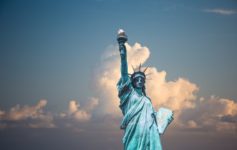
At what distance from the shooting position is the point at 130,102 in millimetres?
16594

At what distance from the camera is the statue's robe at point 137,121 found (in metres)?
15.8

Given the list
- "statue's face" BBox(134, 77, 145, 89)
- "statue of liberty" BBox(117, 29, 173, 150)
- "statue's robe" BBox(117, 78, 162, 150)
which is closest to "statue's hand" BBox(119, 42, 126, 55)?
"statue of liberty" BBox(117, 29, 173, 150)

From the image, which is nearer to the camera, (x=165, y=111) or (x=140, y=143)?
(x=140, y=143)

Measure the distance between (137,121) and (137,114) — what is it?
26cm

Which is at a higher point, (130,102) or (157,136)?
(130,102)

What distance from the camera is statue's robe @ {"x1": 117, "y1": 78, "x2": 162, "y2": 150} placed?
51.8 ft

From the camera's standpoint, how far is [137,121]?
53.1 feet

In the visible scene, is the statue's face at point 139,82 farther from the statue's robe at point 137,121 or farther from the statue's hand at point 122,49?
the statue's hand at point 122,49

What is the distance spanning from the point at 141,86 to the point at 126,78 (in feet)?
2.39

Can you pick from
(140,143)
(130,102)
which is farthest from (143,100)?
(140,143)

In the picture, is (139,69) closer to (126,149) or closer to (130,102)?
(130,102)

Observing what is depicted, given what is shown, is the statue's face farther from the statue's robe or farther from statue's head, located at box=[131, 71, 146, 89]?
the statue's robe

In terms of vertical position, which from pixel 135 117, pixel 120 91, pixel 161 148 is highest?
pixel 120 91

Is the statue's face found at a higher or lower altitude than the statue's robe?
higher
